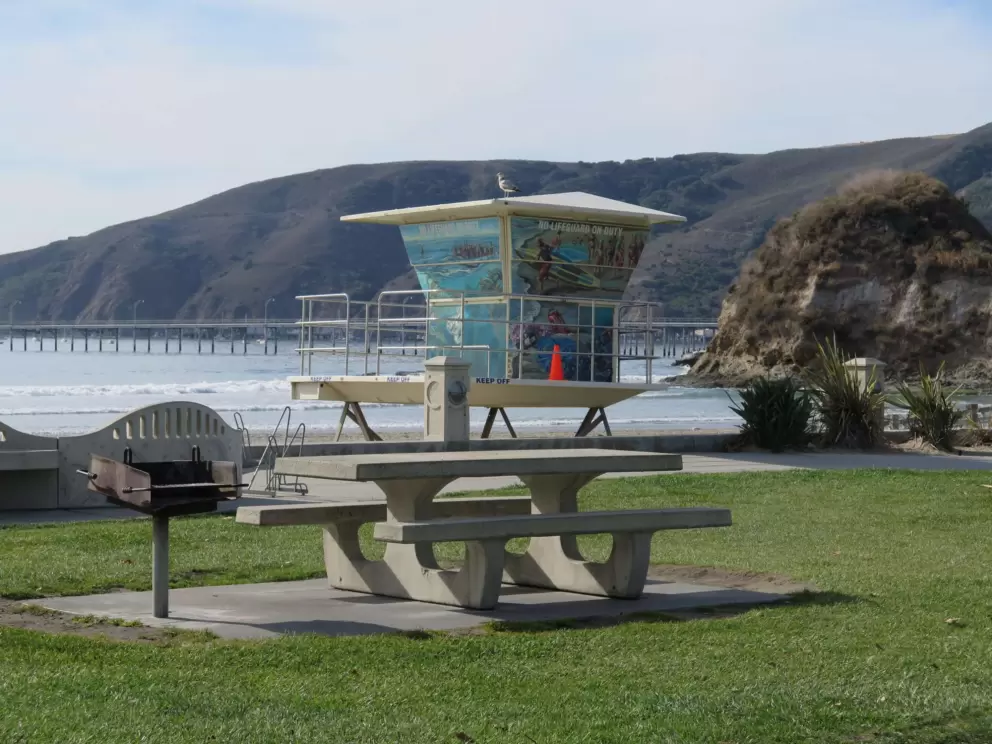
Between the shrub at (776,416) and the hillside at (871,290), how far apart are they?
4756 centimetres

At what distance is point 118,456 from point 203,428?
1000mm

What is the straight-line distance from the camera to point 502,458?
296 inches

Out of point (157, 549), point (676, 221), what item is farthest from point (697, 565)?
point (676, 221)

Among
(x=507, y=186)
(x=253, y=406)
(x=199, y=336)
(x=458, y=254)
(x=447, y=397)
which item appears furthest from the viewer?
(x=199, y=336)

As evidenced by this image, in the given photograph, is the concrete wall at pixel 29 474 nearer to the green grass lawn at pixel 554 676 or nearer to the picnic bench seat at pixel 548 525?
the green grass lawn at pixel 554 676

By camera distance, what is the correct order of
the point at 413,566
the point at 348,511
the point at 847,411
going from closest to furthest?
the point at 413,566, the point at 348,511, the point at 847,411

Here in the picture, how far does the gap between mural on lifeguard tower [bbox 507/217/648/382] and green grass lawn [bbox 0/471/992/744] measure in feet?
36.7

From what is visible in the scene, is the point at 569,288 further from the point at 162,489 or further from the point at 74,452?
the point at 162,489

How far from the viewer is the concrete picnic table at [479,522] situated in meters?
7.17

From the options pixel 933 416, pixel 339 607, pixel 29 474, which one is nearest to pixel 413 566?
pixel 339 607

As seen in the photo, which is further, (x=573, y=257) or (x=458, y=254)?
(x=458, y=254)

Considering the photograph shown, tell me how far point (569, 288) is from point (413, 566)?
13.0 meters

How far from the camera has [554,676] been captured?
5.81 m

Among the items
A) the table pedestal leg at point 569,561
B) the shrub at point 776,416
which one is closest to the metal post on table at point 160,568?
the table pedestal leg at point 569,561
